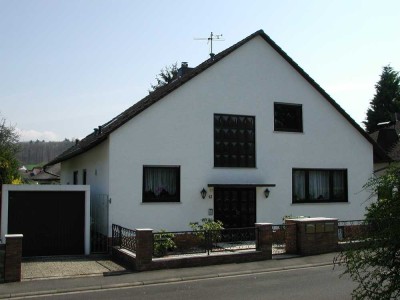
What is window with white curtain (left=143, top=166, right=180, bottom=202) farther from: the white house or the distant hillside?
the distant hillside

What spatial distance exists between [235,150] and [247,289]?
8.62m

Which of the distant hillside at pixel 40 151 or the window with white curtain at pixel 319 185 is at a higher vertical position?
the distant hillside at pixel 40 151

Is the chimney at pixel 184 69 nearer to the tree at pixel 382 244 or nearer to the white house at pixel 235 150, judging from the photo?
the white house at pixel 235 150

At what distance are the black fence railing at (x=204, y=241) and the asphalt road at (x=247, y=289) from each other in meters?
2.24

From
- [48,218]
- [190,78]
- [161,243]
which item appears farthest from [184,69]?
[161,243]

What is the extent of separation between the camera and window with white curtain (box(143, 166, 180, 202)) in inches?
683

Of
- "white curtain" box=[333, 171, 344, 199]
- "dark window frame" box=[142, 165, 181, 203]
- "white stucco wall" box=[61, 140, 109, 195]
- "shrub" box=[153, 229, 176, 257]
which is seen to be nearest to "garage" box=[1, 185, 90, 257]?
"white stucco wall" box=[61, 140, 109, 195]

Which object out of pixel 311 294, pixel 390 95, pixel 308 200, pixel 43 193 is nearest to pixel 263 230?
pixel 311 294

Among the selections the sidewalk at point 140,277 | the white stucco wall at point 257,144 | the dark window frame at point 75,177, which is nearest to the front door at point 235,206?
the white stucco wall at point 257,144

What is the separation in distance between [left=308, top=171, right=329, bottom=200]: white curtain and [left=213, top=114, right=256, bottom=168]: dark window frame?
10.1ft

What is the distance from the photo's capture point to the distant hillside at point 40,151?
9900 cm

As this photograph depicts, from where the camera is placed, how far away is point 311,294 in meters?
10.2

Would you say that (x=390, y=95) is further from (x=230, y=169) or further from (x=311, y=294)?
(x=311, y=294)

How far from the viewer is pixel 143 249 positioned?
13094 mm
